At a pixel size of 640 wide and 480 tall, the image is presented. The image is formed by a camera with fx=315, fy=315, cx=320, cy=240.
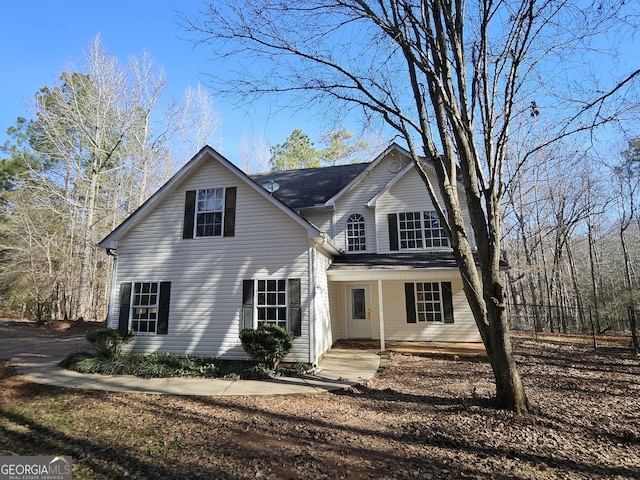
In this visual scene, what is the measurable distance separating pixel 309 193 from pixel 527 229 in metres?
15.9

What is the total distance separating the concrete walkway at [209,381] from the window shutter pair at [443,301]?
109 inches

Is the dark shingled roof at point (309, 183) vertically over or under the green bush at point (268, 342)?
over

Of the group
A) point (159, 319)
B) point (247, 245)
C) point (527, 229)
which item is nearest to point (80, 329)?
point (159, 319)

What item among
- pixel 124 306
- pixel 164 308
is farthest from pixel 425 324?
pixel 124 306

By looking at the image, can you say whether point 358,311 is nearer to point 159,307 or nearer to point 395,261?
point 395,261

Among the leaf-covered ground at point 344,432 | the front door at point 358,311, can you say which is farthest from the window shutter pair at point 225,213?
the front door at point 358,311

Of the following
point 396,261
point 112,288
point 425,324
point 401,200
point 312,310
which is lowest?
point 425,324

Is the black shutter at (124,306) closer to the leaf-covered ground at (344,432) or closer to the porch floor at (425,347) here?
the leaf-covered ground at (344,432)

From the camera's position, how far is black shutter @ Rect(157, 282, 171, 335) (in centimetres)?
921

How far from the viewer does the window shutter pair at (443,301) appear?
1141cm

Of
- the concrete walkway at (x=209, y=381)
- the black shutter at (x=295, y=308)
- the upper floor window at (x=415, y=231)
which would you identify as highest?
the upper floor window at (x=415, y=231)

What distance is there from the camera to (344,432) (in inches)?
187
